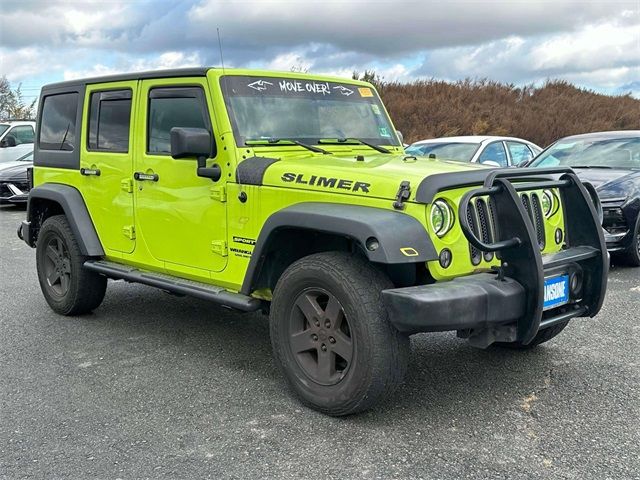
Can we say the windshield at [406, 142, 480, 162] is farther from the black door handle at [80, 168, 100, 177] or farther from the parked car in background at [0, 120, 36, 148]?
the parked car in background at [0, 120, 36, 148]

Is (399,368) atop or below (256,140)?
below

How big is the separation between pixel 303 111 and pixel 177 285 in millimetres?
1476

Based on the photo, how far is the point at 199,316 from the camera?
225 inches

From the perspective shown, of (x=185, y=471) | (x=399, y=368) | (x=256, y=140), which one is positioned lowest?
(x=185, y=471)

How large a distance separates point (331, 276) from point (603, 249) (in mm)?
1592

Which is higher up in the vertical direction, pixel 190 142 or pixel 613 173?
pixel 190 142

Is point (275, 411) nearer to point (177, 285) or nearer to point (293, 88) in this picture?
point (177, 285)

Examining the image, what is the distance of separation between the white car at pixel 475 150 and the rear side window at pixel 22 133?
9.55 metres

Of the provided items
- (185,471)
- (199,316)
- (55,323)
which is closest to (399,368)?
(185,471)

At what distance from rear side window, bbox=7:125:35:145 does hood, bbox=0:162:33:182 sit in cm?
162

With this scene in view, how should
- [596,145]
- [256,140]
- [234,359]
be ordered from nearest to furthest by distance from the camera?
[256,140], [234,359], [596,145]

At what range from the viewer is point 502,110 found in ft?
96.4

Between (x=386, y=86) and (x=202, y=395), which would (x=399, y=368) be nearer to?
(x=202, y=395)

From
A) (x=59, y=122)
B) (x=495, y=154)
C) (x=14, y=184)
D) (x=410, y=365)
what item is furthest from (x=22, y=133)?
(x=410, y=365)
